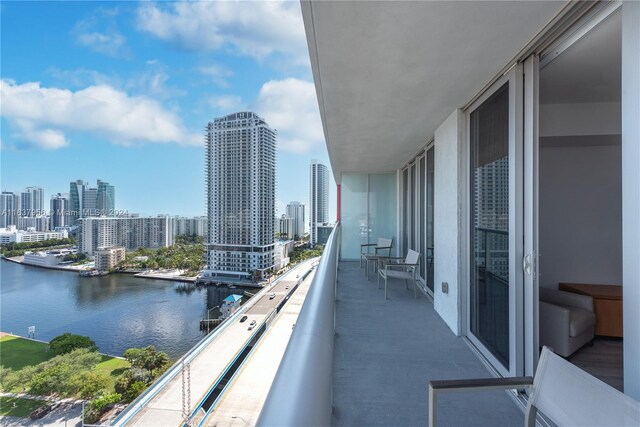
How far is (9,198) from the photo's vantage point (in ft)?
99.8

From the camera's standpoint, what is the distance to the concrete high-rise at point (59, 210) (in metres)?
33.7

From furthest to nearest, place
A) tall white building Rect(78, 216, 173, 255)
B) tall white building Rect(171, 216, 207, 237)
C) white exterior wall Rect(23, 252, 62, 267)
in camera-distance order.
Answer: tall white building Rect(171, 216, 207, 237) < tall white building Rect(78, 216, 173, 255) < white exterior wall Rect(23, 252, 62, 267)

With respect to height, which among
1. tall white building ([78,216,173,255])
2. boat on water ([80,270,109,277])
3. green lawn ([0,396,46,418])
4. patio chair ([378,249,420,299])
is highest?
patio chair ([378,249,420,299])

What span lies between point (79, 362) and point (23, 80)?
1610 inches

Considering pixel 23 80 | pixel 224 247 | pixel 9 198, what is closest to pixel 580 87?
pixel 224 247

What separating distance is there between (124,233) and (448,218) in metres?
42.0

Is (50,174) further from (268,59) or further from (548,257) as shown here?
(548,257)

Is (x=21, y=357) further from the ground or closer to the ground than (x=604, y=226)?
closer to the ground

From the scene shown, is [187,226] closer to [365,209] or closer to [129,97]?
[129,97]

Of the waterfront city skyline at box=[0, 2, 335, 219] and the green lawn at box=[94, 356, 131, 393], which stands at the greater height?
the waterfront city skyline at box=[0, 2, 335, 219]

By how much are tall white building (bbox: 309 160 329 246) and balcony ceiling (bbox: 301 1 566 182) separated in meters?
18.4

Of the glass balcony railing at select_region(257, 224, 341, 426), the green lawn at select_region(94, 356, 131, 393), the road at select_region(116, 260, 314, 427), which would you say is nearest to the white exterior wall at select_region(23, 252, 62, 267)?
the green lawn at select_region(94, 356, 131, 393)

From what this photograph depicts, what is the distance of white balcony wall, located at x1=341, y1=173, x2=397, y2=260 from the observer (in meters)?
7.50

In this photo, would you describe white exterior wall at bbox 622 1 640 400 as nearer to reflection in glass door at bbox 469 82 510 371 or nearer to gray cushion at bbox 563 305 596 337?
reflection in glass door at bbox 469 82 510 371
